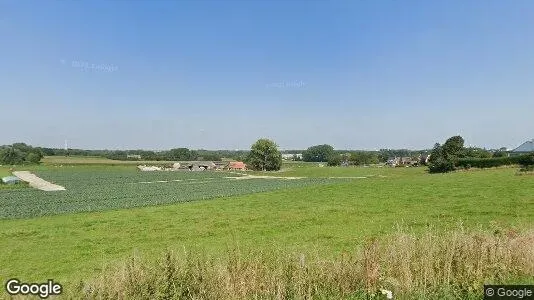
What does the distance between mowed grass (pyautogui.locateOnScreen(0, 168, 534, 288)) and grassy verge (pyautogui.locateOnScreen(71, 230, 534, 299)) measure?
294 cm

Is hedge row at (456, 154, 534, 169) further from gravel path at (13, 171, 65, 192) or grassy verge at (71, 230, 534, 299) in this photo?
gravel path at (13, 171, 65, 192)

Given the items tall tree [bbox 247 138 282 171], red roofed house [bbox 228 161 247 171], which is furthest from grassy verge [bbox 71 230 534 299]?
red roofed house [bbox 228 161 247 171]

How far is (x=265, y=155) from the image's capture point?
168000 mm

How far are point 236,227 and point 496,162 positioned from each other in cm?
6164

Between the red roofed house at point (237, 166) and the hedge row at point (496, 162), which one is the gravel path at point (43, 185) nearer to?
the hedge row at point (496, 162)

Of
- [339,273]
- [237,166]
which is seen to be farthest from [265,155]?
[339,273]

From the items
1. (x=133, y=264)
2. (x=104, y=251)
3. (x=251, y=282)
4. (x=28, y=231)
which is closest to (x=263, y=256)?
(x=251, y=282)

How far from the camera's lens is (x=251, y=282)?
896cm

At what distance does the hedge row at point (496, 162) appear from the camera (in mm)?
59106

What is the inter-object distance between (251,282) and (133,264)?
9.68 ft

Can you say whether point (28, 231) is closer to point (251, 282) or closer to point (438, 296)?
point (251, 282)

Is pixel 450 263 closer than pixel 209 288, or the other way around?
pixel 209 288

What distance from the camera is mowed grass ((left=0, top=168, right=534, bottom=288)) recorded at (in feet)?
55.8

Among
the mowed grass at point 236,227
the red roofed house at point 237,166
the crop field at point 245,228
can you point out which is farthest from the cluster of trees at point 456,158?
the red roofed house at point 237,166
